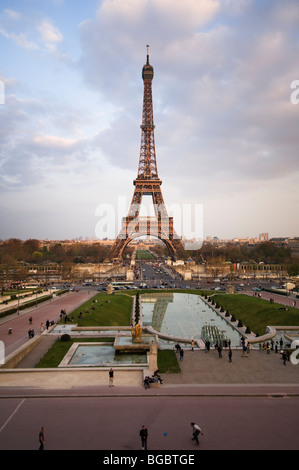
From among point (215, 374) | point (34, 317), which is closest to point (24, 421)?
point (215, 374)

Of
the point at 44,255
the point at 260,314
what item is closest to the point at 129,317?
the point at 260,314

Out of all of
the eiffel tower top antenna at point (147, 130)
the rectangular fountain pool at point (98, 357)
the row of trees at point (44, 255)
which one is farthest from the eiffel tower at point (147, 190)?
the rectangular fountain pool at point (98, 357)

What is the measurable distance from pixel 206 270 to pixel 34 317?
5258 cm

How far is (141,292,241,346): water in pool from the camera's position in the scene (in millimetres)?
27984

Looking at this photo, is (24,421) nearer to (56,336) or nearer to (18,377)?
(18,377)

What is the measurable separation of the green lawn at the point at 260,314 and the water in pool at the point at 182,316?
83.0 inches

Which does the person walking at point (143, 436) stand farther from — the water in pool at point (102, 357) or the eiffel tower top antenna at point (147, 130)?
the eiffel tower top antenna at point (147, 130)

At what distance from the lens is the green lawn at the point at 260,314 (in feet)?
94.0

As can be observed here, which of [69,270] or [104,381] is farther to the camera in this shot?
[69,270]

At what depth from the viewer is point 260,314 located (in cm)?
3219

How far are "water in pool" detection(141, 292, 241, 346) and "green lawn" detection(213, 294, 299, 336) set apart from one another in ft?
6.92

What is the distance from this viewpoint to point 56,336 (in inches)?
972
